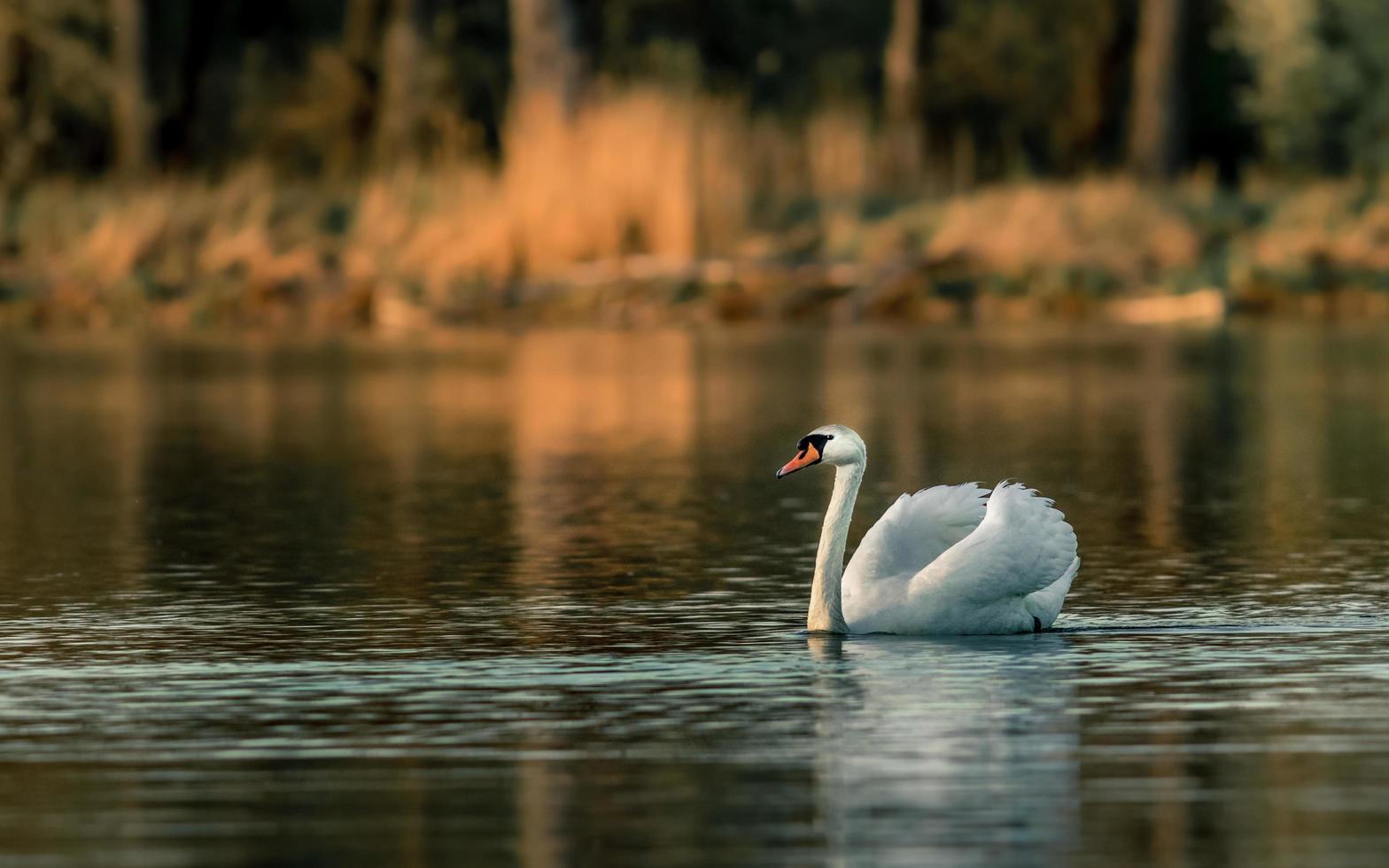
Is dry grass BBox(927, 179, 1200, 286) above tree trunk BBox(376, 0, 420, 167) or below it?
below

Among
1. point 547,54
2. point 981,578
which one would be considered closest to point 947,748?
point 981,578

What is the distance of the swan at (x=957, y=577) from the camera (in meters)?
11.8

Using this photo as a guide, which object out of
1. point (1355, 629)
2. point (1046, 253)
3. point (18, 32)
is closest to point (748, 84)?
point (18, 32)

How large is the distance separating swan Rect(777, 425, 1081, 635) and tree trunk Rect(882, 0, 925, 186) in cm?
2864

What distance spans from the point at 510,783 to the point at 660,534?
7.37 m

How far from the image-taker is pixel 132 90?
43.5 m

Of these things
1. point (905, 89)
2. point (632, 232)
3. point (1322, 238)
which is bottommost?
point (1322, 238)

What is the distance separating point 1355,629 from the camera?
12039mm

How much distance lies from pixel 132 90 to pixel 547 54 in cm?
810

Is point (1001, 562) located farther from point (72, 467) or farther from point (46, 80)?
point (46, 80)

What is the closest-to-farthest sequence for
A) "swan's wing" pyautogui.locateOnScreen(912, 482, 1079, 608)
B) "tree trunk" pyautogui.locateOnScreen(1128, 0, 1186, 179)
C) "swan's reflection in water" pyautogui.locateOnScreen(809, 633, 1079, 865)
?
"swan's reflection in water" pyautogui.locateOnScreen(809, 633, 1079, 865)
"swan's wing" pyautogui.locateOnScreen(912, 482, 1079, 608)
"tree trunk" pyautogui.locateOnScreen(1128, 0, 1186, 179)

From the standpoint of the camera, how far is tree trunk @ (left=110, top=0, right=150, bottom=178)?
43.2 meters

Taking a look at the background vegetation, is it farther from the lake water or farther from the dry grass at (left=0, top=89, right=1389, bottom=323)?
the lake water

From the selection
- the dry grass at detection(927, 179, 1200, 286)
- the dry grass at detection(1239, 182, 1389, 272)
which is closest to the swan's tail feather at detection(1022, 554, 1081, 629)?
the dry grass at detection(927, 179, 1200, 286)
